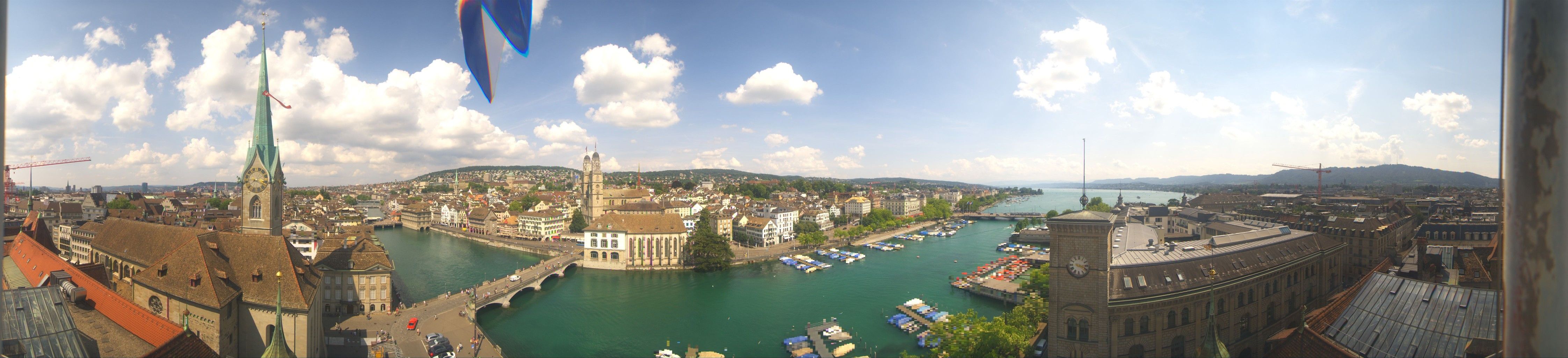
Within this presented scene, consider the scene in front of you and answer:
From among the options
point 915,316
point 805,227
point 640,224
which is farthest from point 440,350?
point 805,227

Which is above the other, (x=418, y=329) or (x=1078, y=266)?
(x=1078, y=266)

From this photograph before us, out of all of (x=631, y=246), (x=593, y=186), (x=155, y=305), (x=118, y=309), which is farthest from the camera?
→ (x=593, y=186)

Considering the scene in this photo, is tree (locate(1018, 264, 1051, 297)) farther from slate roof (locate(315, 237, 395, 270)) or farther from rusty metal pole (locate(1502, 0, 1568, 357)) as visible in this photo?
slate roof (locate(315, 237, 395, 270))

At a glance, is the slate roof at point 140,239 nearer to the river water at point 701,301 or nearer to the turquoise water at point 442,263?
the turquoise water at point 442,263

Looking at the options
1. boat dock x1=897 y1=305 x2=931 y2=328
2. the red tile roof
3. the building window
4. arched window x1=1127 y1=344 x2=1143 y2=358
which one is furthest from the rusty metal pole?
the building window

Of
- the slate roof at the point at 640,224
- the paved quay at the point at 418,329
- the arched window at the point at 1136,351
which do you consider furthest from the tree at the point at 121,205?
the arched window at the point at 1136,351

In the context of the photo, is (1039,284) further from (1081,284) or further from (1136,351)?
(1081,284)

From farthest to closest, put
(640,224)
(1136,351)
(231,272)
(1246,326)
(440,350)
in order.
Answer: (640,224), (440,350), (231,272), (1246,326), (1136,351)
